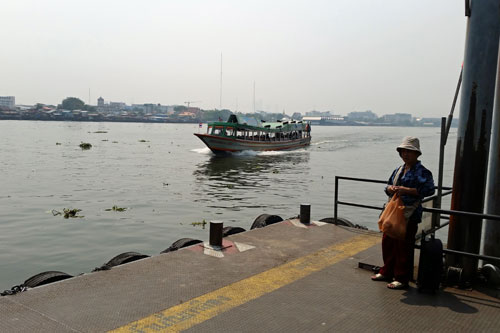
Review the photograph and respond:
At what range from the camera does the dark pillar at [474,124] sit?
5301 mm

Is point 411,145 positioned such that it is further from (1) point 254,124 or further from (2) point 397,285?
(1) point 254,124

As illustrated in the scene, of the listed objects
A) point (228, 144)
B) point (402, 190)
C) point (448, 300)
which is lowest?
point (228, 144)

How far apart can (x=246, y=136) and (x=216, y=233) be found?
139ft

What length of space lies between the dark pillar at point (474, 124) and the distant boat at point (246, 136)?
4056cm

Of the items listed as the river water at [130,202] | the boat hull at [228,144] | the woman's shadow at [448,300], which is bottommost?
the river water at [130,202]

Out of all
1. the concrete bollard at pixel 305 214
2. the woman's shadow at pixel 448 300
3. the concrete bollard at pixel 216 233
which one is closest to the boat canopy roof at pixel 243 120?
the concrete bollard at pixel 305 214

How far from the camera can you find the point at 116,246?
12203 mm

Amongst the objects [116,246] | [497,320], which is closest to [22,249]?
[116,246]

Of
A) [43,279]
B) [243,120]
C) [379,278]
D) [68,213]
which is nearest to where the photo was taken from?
[43,279]

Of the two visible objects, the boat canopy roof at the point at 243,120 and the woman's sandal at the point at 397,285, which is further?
the boat canopy roof at the point at 243,120

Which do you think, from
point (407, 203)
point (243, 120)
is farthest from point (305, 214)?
point (243, 120)

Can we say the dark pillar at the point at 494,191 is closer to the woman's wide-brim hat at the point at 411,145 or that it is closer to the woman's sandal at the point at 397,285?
the woman's wide-brim hat at the point at 411,145

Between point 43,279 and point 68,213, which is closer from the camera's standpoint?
point 43,279

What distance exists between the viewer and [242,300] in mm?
5055
